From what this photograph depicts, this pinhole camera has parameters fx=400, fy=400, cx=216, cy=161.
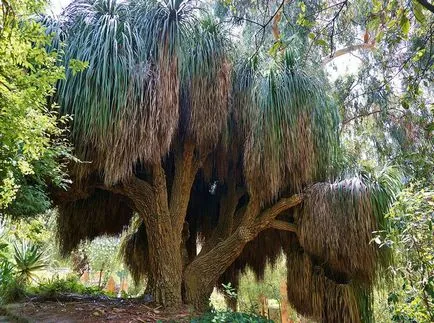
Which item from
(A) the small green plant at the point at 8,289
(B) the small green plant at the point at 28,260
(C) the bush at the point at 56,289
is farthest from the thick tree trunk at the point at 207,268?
(B) the small green plant at the point at 28,260

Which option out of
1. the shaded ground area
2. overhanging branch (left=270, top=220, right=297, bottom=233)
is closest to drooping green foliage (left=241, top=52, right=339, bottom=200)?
overhanging branch (left=270, top=220, right=297, bottom=233)

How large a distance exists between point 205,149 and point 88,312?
7.03ft

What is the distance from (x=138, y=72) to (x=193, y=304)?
264 centimetres

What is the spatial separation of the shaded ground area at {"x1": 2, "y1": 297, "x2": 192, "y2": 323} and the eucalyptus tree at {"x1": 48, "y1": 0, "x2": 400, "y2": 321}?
27 centimetres

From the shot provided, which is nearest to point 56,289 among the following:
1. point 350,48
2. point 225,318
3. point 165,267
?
point 165,267

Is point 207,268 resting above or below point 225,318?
above

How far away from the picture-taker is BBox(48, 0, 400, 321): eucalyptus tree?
3805 mm

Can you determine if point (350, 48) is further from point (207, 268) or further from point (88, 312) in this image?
point (88, 312)

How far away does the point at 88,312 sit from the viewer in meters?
3.87

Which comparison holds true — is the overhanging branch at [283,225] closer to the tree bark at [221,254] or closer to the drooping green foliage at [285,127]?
the tree bark at [221,254]

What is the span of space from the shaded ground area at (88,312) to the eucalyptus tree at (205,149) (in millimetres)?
266

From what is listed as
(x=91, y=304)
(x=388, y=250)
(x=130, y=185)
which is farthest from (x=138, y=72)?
(x=388, y=250)

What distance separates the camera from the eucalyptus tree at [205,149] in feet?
12.5

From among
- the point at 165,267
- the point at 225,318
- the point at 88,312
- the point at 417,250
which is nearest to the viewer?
the point at 417,250
